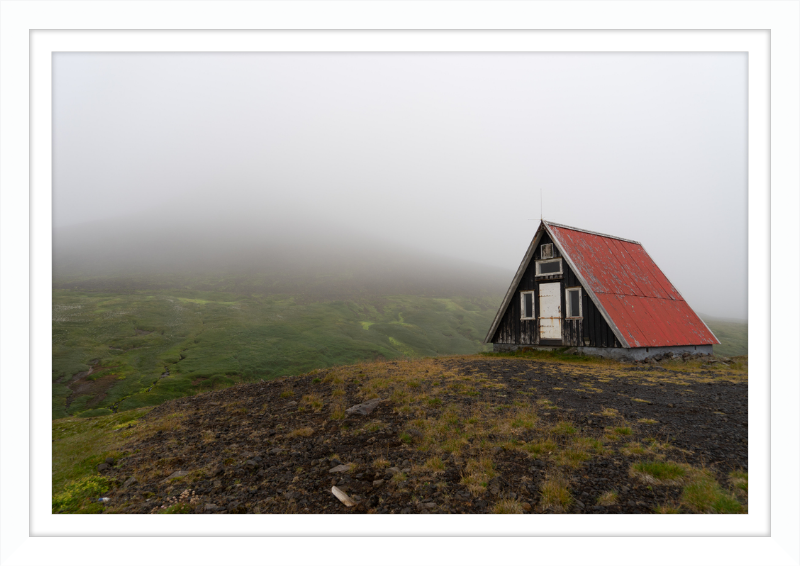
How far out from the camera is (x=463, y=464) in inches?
267

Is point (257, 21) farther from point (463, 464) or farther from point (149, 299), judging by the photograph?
point (149, 299)

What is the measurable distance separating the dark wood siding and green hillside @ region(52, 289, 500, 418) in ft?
24.9

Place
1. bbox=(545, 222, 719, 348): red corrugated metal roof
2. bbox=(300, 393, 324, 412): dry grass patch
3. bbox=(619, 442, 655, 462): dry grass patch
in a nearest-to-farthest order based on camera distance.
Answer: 1. bbox=(619, 442, 655, 462): dry grass patch
2. bbox=(300, 393, 324, 412): dry grass patch
3. bbox=(545, 222, 719, 348): red corrugated metal roof

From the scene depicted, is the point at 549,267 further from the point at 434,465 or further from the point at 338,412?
the point at 434,465

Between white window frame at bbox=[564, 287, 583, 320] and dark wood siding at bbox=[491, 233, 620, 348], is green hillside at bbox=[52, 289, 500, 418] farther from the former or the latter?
white window frame at bbox=[564, 287, 583, 320]

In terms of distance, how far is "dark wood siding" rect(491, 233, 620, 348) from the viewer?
1930cm

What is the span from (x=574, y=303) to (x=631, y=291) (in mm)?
3540

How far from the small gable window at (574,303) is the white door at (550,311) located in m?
0.55

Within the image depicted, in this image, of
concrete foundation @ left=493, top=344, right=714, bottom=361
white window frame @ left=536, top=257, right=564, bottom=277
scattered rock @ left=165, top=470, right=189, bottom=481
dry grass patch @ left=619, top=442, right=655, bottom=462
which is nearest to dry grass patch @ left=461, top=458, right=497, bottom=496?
dry grass patch @ left=619, top=442, right=655, bottom=462

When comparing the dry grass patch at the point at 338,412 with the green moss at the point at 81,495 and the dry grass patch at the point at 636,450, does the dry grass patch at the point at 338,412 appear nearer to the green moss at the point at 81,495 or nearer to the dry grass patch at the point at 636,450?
the green moss at the point at 81,495

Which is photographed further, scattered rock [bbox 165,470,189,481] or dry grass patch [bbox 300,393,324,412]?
dry grass patch [bbox 300,393,324,412]

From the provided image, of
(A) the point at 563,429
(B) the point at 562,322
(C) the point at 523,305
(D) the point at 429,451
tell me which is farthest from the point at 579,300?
(D) the point at 429,451

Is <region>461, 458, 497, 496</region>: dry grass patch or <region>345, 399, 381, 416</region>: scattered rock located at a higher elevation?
<region>461, 458, 497, 496</region>: dry grass patch
